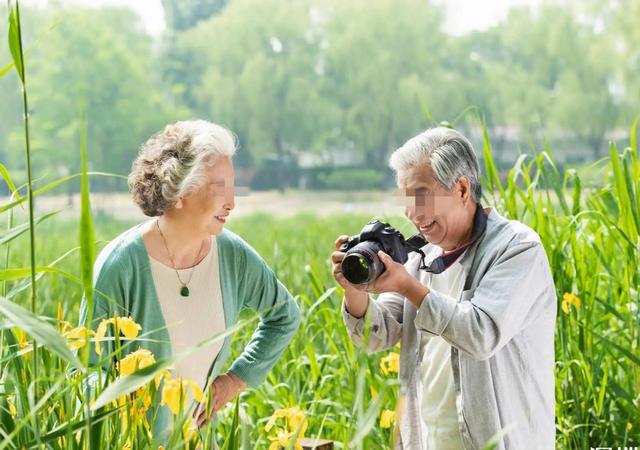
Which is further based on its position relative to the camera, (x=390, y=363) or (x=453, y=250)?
(x=390, y=363)

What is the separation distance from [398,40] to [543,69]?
5779mm

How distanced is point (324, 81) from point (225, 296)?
106 feet

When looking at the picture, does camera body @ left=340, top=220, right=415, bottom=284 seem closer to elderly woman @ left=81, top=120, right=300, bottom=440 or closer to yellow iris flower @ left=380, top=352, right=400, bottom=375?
elderly woman @ left=81, top=120, right=300, bottom=440

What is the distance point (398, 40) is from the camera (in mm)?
34469

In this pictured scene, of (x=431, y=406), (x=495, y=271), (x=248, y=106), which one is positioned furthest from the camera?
(x=248, y=106)

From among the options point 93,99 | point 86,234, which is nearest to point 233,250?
point 86,234

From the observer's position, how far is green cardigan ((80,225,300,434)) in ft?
4.95

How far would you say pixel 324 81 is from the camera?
33.4m

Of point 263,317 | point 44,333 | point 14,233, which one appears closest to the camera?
point 44,333

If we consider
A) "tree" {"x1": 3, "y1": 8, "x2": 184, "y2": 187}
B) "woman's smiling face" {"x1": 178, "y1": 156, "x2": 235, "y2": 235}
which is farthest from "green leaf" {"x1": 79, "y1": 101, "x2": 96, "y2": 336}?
"tree" {"x1": 3, "y1": 8, "x2": 184, "y2": 187}

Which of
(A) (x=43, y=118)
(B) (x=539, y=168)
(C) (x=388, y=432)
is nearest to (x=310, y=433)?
(C) (x=388, y=432)

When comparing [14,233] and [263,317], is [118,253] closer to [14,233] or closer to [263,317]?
[263,317]

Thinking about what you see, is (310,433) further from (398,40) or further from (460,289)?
(398,40)

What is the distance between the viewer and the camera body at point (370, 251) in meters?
1.36
